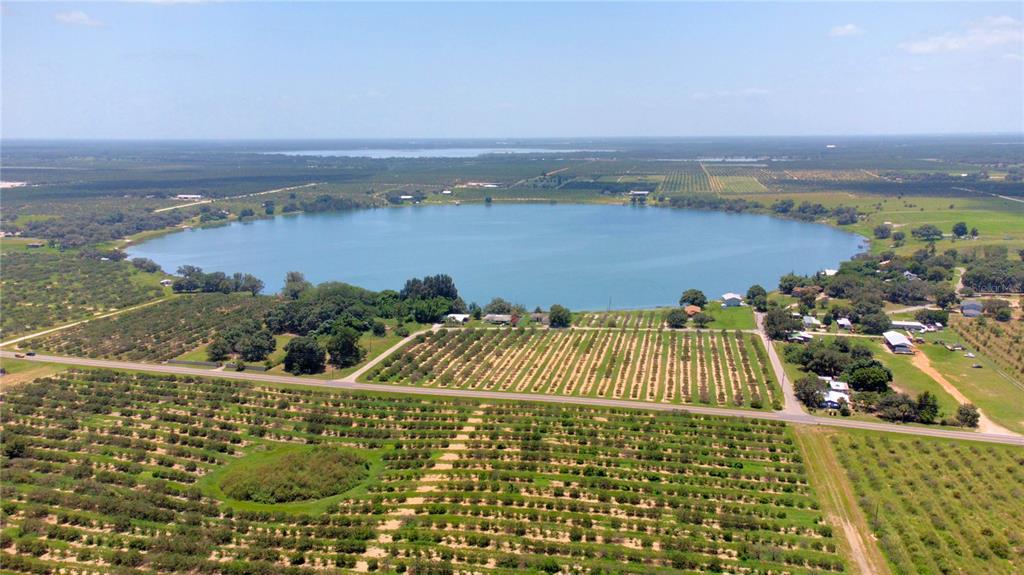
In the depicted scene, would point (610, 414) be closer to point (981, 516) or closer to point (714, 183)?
point (981, 516)

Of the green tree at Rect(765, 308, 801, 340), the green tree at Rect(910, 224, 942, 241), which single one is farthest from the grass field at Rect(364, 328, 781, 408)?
the green tree at Rect(910, 224, 942, 241)

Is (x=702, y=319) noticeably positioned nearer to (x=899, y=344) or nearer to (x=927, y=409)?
(x=899, y=344)

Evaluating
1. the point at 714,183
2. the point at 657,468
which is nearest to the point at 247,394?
the point at 657,468

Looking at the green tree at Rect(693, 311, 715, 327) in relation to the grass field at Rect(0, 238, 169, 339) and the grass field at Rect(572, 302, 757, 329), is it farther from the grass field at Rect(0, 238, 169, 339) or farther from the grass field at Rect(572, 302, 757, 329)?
the grass field at Rect(0, 238, 169, 339)

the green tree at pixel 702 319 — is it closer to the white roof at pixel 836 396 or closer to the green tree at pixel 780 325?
the green tree at pixel 780 325

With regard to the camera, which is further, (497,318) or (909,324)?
(497,318)

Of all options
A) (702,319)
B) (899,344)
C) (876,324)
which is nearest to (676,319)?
(702,319)
